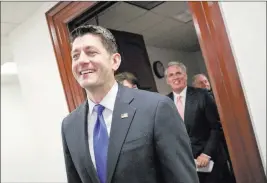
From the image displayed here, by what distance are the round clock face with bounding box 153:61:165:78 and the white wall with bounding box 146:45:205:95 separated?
2.2 inches

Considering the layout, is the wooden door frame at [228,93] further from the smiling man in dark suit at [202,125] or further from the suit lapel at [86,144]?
the suit lapel at [86,144]

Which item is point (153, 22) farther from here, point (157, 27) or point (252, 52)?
point (252, 52)

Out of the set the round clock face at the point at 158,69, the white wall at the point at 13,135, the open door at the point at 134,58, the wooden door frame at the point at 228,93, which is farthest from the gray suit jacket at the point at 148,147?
the white wall at the point at 13,135

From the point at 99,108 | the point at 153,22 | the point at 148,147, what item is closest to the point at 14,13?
the point at 153,22

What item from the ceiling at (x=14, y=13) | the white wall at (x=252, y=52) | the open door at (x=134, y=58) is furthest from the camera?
the open door at (x=134, y=58)

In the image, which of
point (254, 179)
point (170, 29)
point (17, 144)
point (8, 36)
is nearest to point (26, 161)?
point (17, 144)

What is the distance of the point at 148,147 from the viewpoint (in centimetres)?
98

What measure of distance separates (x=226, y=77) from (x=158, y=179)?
817 millimetres

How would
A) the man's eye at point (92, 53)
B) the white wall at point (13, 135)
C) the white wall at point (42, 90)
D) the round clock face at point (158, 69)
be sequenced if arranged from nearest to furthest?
the man's eye at point (92, 53), the white wall at point (42, 90), the round clock face at point (158, 69), the white wall at point (13, 135)

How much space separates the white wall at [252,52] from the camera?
4.73ft

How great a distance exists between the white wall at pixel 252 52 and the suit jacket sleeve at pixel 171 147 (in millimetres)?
649

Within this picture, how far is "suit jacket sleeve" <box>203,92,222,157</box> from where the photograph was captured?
82.3 inches

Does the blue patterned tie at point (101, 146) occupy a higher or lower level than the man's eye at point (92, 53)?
lower

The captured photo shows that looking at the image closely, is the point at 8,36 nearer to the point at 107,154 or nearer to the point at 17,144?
the point at 107,154
